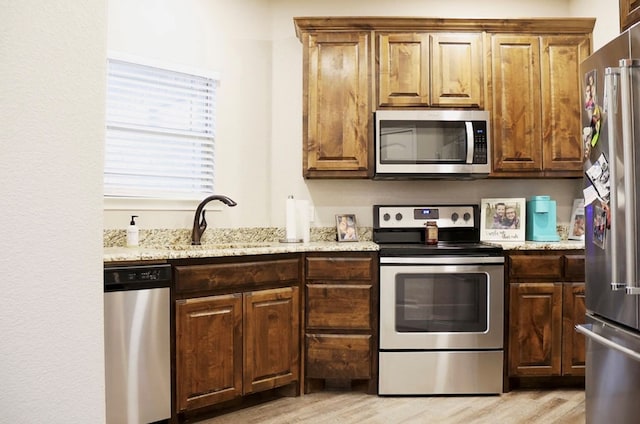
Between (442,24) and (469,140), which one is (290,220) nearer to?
(469,140)

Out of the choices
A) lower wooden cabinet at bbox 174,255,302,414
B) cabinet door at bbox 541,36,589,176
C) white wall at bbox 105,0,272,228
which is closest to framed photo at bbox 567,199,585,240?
cabinet door at bbox 541,36,589,176

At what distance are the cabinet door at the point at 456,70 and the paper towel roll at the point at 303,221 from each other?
1.14m

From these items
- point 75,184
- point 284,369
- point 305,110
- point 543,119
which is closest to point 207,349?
point 284,369

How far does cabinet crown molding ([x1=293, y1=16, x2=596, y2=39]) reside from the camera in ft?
10.7

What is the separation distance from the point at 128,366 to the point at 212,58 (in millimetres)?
2060

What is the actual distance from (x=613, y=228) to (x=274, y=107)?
2.47m

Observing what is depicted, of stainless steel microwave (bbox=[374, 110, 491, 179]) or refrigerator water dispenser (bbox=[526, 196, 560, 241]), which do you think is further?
refrigerator water dispenser (bbox=[526, 196, 560, 241])

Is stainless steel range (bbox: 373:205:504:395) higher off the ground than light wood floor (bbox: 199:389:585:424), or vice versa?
stainless steel range (bbox: 373:205:504:395)

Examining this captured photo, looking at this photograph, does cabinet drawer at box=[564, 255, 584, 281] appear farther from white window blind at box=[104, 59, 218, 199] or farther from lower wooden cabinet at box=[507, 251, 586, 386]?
white window blind at box=[104, 59, 218, 199]

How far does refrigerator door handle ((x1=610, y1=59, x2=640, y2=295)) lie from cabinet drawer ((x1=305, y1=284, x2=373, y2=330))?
5.21ft

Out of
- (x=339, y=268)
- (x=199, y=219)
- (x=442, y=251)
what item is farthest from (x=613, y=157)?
(x=199, y=219)

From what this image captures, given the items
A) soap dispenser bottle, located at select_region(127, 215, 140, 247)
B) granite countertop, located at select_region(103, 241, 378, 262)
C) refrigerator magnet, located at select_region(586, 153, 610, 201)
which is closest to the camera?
refrigerator magnet, located at select_region(586, 153, 610, 201)

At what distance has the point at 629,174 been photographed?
1602 mm

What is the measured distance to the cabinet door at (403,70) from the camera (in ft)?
10.8
